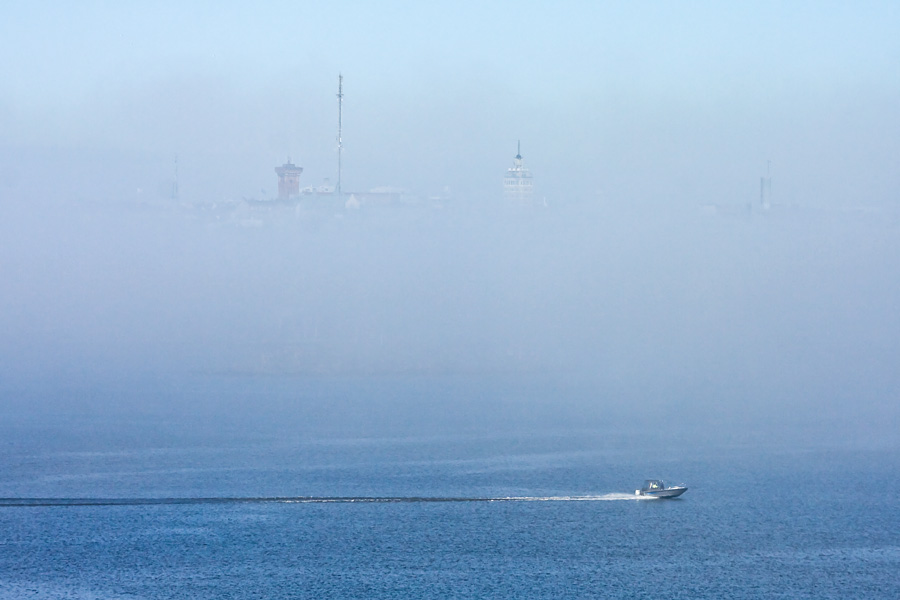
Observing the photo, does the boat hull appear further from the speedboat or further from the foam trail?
the foam trail

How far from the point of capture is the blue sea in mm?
50250

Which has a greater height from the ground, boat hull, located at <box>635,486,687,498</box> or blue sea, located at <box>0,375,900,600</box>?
boat hull, located at <box>635,486,687,498</box>

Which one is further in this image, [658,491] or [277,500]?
[658,491]

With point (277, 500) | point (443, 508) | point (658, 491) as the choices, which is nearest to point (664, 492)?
point (658, 491)

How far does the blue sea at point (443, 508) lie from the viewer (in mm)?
50250

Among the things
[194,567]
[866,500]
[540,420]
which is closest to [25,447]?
[194,567]

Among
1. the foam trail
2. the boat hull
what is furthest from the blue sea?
the boat hull

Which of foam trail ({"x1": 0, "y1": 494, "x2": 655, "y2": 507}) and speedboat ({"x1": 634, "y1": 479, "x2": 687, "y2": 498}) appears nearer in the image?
foam trail ({"x1": 0, "y1": 494, "x2": 655, "y2": 507})

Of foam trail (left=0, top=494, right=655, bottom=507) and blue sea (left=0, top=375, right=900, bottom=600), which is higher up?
foam trail (left=0, top=494, right=655, bottom=507)

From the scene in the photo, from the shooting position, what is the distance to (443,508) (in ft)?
209

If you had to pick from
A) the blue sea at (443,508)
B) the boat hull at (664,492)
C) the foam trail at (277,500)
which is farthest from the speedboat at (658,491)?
the foam trail at (277,500)

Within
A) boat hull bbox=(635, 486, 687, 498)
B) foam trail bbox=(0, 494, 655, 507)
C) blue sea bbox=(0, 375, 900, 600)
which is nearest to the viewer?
blue sea bbox=(0, 375, 900, 600)

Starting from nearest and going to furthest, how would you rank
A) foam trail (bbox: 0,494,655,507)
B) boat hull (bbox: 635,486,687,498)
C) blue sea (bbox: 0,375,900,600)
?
blue sea (bbox: 0,375,900,600) → foam trail (bbox: 0,494,655,507) → boat hull (bbox: 635,486,687,498)

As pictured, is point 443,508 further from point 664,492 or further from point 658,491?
point 664,492
